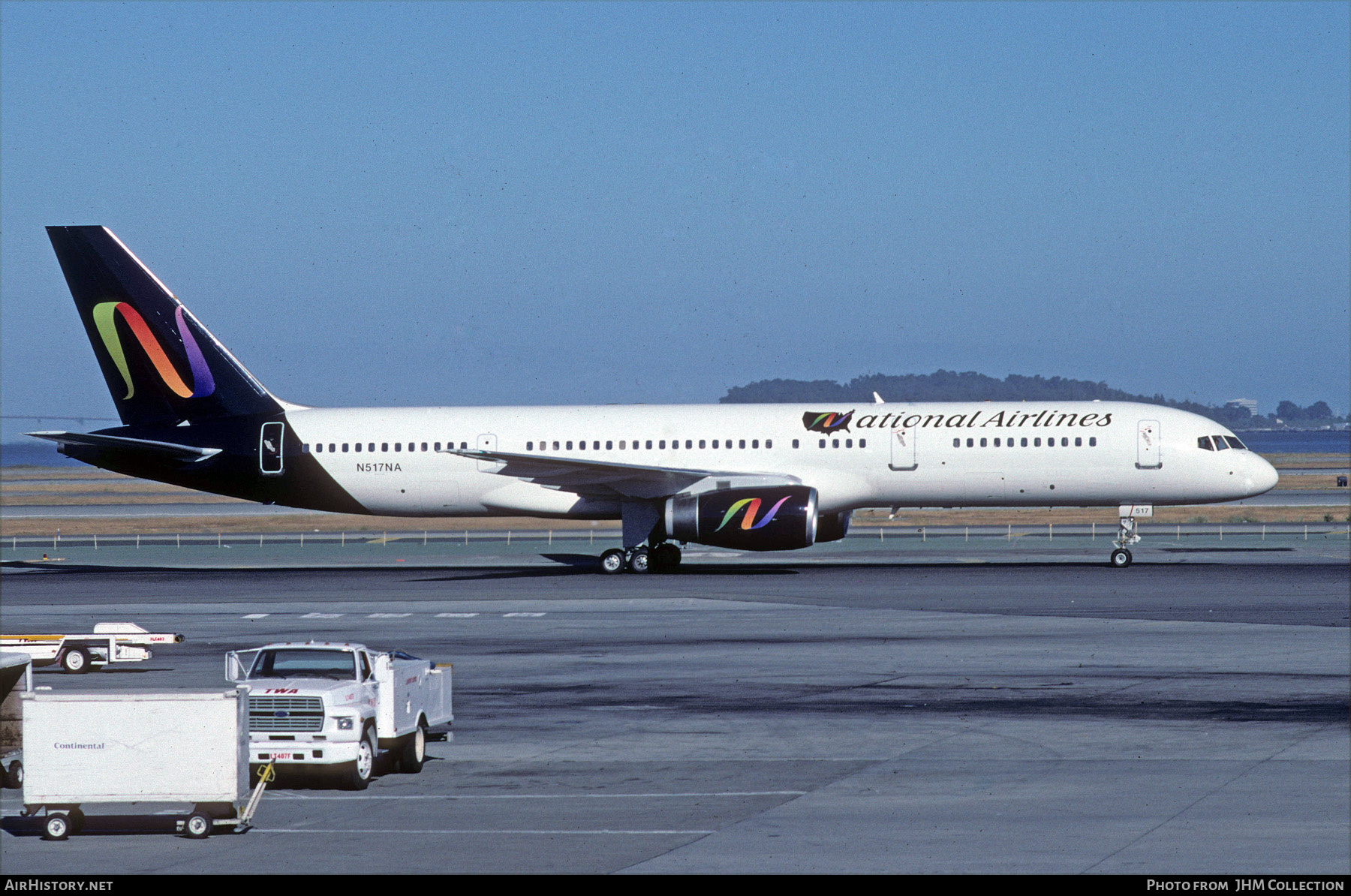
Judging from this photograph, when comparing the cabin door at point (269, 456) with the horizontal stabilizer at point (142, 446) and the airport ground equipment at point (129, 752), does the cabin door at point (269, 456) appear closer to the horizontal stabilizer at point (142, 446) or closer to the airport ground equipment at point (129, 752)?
the horizontal stabilizer at point (142, 446)

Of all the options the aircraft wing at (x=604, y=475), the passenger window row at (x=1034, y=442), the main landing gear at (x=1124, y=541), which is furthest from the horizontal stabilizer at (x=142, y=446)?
the main landing gear at (x=1124, y=541)

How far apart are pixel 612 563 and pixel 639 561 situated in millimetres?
862

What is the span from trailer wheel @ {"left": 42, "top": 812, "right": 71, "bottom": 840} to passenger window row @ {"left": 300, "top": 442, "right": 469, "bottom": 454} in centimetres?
3387

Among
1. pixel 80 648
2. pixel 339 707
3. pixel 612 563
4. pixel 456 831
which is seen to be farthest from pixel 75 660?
pixel 612 563

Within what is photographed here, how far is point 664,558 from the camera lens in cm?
4712

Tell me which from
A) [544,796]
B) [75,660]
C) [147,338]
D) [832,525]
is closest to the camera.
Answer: [544,796]

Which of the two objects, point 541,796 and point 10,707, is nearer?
point 541,796

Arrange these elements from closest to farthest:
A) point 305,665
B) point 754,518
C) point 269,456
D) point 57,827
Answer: point 57,827 → point 305,665 → point 754,518 → point 269,456

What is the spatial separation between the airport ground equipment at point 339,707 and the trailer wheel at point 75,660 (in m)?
10.6

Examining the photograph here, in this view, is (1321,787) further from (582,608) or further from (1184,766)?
(582,608)

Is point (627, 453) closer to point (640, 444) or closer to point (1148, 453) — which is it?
point (640, 444)

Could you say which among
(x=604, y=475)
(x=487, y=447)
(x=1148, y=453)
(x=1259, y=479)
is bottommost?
(x=1259, y=479)

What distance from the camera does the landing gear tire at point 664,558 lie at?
47031 millimetres

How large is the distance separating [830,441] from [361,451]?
15321mm
